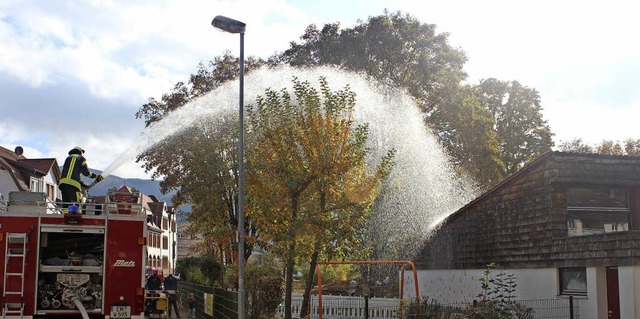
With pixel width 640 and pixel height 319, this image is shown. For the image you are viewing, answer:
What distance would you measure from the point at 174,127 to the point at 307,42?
1262 centimetres

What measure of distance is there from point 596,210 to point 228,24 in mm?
11720

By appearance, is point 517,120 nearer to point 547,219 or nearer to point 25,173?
point 547,219

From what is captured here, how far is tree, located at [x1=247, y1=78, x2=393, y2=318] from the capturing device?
19609 millimetres

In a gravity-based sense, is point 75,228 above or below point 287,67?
below

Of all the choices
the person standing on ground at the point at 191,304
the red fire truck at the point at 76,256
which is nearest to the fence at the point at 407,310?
the person standing on ground at the point at 191,304

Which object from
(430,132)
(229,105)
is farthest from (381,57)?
(229,105)

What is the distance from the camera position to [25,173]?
55.6 m

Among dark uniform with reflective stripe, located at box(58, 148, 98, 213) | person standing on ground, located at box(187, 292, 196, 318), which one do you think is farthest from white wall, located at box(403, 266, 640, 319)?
dark uniform with reflective stripe, located at box(58, 148, 98, 213)

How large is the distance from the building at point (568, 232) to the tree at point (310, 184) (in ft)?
16.0

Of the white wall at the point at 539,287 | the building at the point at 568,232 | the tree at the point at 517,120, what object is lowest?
the white wall at the point at 539,287

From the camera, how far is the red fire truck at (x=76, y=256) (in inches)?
483

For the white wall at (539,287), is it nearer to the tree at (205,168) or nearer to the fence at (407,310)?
the fence at (407,310)

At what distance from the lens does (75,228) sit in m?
12.6

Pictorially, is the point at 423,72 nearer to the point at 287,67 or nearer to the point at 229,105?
the point at 287,67
